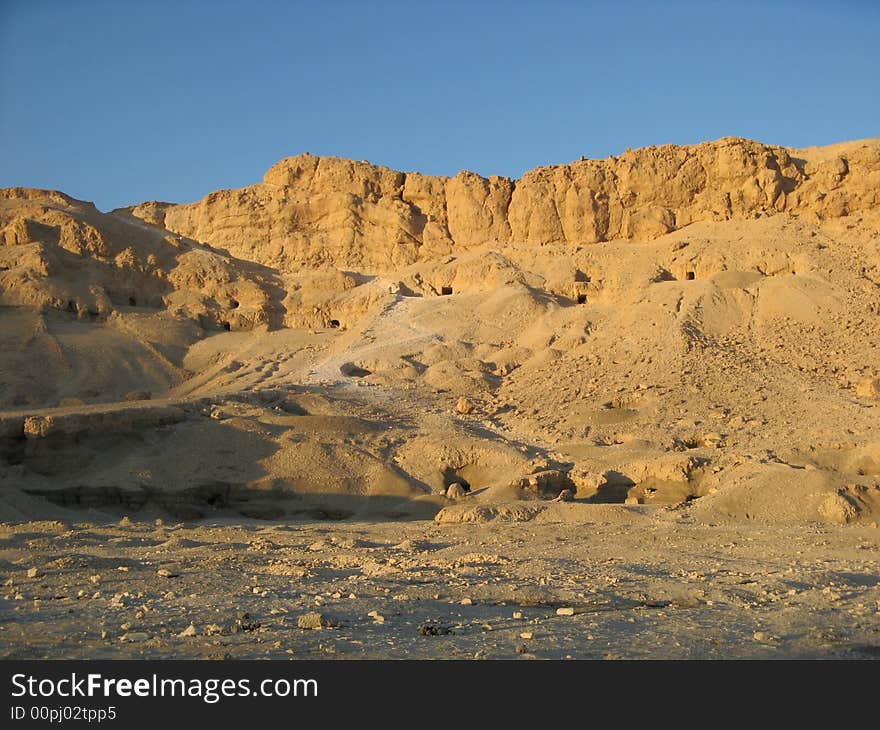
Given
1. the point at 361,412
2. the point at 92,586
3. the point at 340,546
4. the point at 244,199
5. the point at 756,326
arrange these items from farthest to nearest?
→ the point at 244,199, the point at 756,326, the point at 361,412, the point at 340,546, the point at 92,586

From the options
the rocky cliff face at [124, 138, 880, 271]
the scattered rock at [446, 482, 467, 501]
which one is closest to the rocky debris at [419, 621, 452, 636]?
the scattered rock at [446, 482, 467, 501]

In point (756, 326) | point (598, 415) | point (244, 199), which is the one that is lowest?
point (598, 415)

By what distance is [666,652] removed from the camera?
6.88 meters

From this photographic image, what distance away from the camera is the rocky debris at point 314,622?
24.8ft

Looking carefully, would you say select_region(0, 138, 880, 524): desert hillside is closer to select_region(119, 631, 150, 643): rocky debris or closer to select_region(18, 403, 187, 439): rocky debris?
select_region(18, 403, 187, 439): rocky debris

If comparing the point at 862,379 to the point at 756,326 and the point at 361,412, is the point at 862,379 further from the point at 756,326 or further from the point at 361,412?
the point at 361,412

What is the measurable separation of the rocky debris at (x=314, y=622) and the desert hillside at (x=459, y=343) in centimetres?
927

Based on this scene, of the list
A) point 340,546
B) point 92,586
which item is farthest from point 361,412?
point 92,586

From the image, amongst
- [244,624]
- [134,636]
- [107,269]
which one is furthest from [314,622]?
[107,269]

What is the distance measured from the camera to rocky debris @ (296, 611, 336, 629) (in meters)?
7.55

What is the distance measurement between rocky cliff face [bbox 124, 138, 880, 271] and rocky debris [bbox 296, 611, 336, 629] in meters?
28.9

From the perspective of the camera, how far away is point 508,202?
36.8m

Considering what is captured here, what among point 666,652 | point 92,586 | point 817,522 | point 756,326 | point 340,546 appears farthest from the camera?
point 756,326

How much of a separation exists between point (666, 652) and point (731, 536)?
8373 mm
